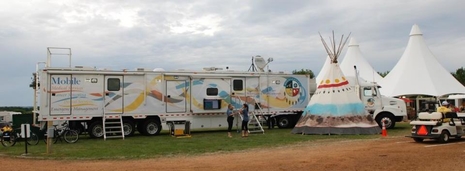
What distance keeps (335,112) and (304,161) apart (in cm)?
863

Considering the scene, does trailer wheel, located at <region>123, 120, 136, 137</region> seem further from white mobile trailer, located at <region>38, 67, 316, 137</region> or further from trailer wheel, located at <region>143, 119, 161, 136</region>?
trailer wheel, located at <region>143, 119, 161, 136</region>

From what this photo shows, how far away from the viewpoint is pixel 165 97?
21.1 metres

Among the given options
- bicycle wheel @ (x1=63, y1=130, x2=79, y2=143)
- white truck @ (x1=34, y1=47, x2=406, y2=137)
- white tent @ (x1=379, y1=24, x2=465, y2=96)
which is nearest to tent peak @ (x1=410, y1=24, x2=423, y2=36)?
white tent @ (x1=379, y1=24, x2=465, y2=96)

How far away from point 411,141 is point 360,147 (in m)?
2.76

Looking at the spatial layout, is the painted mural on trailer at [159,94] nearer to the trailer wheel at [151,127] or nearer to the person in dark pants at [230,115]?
the trailer wheel at [151,127]

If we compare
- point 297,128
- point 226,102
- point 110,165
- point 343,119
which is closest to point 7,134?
point 110,165

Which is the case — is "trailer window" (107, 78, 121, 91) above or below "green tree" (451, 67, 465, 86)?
below

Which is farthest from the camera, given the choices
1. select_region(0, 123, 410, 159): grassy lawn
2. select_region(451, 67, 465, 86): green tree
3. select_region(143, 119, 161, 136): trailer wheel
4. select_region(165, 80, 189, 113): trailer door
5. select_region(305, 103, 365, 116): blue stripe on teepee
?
select_region(451, 67, 465, 86): green tree

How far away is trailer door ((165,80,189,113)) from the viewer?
2119cm

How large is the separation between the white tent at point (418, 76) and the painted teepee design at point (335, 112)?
17.6 metres

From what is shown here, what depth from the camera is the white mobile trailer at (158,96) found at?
19.2m

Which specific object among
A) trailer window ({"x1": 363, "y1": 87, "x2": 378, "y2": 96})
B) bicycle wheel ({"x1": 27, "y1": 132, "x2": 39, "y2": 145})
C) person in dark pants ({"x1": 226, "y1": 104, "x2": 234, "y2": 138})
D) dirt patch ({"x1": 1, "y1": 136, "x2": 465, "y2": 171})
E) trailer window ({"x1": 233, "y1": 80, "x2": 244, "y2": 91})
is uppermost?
trailer window ({"x1": 233, "y1": 80, "x2": 244, "y2": 91})

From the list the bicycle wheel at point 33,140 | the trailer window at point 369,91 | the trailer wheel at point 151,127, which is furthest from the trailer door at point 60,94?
the trailer window at point 369,91

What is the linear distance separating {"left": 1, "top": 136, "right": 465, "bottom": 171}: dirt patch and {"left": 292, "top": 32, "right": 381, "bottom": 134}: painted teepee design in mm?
4628
